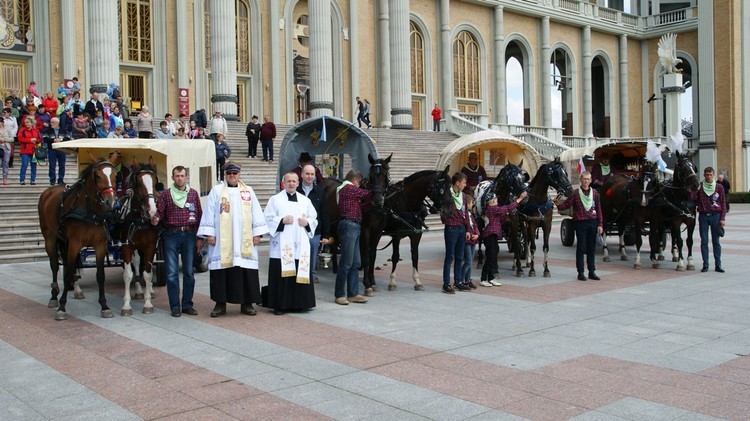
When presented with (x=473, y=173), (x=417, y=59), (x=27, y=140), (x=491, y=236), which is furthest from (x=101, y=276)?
(x=417, y=59)

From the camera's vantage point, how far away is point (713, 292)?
1138 cm

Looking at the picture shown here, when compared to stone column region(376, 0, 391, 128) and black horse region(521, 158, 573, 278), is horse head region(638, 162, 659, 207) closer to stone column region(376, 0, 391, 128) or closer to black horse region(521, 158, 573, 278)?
black horse region(521, 158, 573, 278)

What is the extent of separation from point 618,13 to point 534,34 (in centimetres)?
943

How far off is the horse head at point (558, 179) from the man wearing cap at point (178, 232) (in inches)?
262

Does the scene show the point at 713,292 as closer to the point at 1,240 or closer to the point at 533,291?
the point at 533,291

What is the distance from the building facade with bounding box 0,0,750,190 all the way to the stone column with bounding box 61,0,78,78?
49 mm

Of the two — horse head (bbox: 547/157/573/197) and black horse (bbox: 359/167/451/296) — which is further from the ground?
horse head (bbox: 547/157/573/197)

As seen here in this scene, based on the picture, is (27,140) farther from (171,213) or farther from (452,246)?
(452,246)

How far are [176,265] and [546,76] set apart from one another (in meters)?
43.5

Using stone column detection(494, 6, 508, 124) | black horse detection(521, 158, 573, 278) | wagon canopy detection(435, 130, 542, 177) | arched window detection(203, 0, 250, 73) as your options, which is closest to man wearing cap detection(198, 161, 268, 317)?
black horse detection(521, 158, 573, 278)

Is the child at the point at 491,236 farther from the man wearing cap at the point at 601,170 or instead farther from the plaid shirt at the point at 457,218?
the man wearing cap at the point at 601,170

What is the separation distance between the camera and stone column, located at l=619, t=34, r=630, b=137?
55.2 metres

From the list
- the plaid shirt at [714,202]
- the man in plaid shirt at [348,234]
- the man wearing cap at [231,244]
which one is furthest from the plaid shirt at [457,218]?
the plaid shirt at [714,202]

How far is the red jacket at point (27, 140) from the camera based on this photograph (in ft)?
59.2
